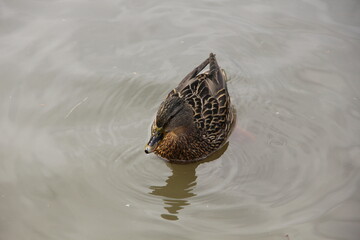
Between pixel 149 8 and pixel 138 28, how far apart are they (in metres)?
0.65

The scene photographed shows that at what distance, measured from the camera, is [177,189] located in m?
6.58

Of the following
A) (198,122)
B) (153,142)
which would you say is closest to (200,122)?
(198,122)

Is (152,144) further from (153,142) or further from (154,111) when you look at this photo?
(154,111)

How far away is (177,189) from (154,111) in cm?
154

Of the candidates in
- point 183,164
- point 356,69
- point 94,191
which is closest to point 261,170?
point 183,164

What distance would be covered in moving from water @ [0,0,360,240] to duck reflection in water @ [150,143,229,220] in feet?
0.07

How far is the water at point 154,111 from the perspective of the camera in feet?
20.1

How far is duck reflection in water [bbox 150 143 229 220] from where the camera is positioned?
20.6ft

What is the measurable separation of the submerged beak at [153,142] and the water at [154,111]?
0.50m

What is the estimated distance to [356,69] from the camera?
8.49 meters

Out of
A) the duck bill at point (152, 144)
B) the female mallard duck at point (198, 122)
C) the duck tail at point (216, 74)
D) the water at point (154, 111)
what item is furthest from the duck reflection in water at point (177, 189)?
the duck tail at point (216, 74)

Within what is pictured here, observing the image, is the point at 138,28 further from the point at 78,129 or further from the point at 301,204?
the point at 301,204

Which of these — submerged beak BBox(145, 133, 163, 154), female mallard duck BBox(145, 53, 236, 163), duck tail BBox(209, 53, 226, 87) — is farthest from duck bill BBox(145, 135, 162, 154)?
duck tail BBox(209, 53, 226, 87)

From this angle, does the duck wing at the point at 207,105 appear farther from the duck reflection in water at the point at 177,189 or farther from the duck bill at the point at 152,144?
the duck bill at the point at 152,144
